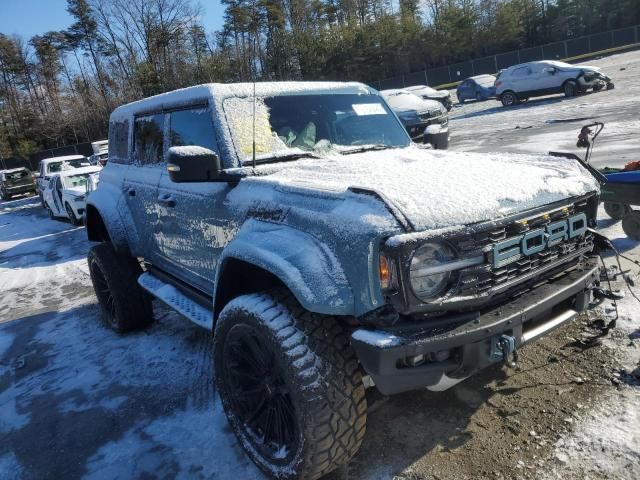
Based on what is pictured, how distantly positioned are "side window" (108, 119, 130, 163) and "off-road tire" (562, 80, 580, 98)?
Answer: 2014cm

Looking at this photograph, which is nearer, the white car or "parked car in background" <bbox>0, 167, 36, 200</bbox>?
the white car

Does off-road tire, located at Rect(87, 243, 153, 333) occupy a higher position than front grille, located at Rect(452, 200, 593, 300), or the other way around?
front grille, located at Rect(452, 200, 593, 300)

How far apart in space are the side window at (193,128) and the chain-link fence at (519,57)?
142ft

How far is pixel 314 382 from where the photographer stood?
231cm

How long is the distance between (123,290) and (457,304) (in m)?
3.54

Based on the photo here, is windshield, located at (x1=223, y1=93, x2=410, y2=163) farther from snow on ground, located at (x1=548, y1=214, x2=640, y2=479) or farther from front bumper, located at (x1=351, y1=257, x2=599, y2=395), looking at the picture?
snow on ground, located at (x1=548, y1=214, x2=640, y2=479)

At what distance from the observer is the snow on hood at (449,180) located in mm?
2281

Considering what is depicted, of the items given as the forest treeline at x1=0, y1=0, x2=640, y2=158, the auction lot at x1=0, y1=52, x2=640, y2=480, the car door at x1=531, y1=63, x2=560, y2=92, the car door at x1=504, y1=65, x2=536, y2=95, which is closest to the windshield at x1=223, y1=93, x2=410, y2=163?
the auction lot at x1=0, y1=52, x2=640, y2=480

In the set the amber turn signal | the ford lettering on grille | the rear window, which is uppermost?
the rear window

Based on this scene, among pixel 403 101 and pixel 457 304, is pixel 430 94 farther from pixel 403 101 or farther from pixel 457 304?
pixel 457 304

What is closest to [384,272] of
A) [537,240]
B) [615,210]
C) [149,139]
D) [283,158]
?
[537,240]

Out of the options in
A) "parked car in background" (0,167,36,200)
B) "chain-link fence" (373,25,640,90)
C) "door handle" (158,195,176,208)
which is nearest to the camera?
"door handle" (158,195,176,208)

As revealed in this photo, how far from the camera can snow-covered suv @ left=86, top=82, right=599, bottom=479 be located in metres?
2.20

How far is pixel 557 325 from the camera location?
2590 mm
